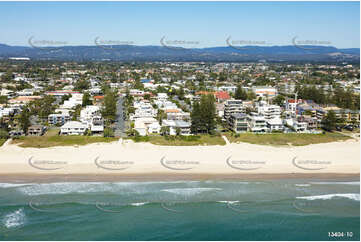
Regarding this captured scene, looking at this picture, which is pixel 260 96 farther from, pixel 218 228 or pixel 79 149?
pixel 218 228

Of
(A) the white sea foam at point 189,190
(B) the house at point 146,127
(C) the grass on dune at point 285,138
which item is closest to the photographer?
(A) the white sea foam at point 189,190

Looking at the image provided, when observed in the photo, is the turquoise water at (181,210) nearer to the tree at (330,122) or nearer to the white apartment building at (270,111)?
the tree at (330,122)

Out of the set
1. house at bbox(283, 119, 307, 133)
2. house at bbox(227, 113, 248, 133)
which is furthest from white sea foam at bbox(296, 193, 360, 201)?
house at bbox(283, 119, 307, 133)

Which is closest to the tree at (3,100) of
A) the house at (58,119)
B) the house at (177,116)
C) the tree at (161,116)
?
the house at (58,119)

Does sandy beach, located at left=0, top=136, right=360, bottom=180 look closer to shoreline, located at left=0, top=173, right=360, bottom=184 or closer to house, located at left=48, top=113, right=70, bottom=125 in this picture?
shoreline, located at left=0, top=173, right=360, bottom=184

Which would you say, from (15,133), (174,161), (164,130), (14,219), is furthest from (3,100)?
(14,219)

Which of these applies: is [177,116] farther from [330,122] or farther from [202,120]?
[330,122]
